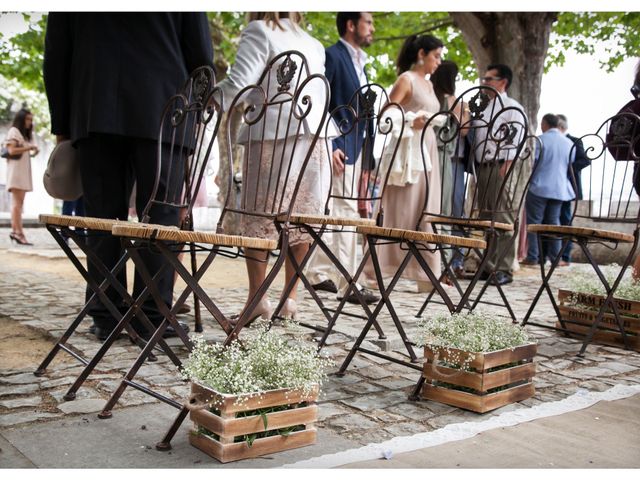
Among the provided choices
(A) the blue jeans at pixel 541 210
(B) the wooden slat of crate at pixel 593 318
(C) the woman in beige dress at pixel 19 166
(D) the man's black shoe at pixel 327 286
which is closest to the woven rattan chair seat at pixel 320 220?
(B) the wooden slat of crate at pixel 593 318

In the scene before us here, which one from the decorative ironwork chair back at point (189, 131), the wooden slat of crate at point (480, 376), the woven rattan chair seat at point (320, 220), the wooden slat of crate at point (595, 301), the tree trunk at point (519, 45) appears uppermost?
the tree trunk at point (519, 45)

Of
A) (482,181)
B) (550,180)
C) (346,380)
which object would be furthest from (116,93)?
(550,180)

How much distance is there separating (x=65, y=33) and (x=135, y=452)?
238cm

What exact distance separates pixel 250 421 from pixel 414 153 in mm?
3874

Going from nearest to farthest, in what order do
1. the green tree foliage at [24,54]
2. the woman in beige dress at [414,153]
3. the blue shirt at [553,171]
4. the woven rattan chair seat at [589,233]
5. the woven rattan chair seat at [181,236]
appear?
1. the woven rattan chair seat at [181,236]
2. the woven rattan chair seat at [589,233]
3. the woman in beige dress at [414,153]
4. the blue shirt at [553,171]
5. the green tree foliage at [24,54]

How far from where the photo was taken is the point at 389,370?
3.39m

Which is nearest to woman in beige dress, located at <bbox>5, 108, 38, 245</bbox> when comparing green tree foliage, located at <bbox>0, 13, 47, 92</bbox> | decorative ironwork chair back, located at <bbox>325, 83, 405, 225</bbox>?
green tree foliage, located at <bbox>0, 13, 47, 92</bbox>

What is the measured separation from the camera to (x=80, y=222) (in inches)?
104

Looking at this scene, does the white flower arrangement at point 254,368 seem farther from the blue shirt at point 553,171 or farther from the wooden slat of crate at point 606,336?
the blue shirt at point 553,171

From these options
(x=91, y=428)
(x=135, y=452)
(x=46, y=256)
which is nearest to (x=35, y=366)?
(x=91, y=428)

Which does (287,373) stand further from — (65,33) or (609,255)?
(609,255)

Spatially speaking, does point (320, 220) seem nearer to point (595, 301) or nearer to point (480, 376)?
point (480, 376)

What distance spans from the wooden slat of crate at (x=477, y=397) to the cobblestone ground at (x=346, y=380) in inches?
1.1

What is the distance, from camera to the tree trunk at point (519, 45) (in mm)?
8695
